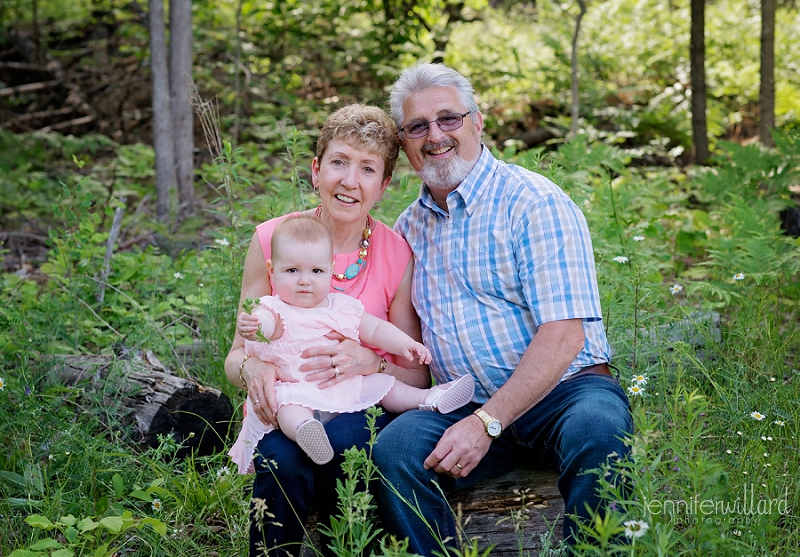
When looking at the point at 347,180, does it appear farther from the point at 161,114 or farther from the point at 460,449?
the point at 161,114

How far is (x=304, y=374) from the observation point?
8.42 feet

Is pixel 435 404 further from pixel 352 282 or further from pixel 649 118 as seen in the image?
pixel 649 118

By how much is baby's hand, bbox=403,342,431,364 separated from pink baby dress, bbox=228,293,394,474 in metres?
0.15

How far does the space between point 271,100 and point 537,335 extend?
713cm

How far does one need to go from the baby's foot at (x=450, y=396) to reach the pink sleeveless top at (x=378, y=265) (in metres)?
0.32

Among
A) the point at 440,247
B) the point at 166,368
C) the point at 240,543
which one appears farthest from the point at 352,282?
the point at 166,368

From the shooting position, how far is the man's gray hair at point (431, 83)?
2.84 m

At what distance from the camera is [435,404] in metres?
2.55

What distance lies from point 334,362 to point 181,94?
14.0 ft

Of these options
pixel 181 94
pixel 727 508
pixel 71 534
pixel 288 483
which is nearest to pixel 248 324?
pixel 288 483

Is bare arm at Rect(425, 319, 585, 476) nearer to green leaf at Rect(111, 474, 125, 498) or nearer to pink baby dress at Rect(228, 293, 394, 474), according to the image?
pink baby dress at Rect(228, 293, 394, 474)

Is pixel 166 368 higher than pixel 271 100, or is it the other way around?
pixel 271 100

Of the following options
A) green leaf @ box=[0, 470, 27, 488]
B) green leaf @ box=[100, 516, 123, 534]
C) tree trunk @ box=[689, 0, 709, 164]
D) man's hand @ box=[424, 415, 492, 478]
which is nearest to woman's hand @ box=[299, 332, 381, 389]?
man's hand @ box=[424, 415, 492, 478]

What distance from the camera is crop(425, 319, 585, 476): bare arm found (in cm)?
240
